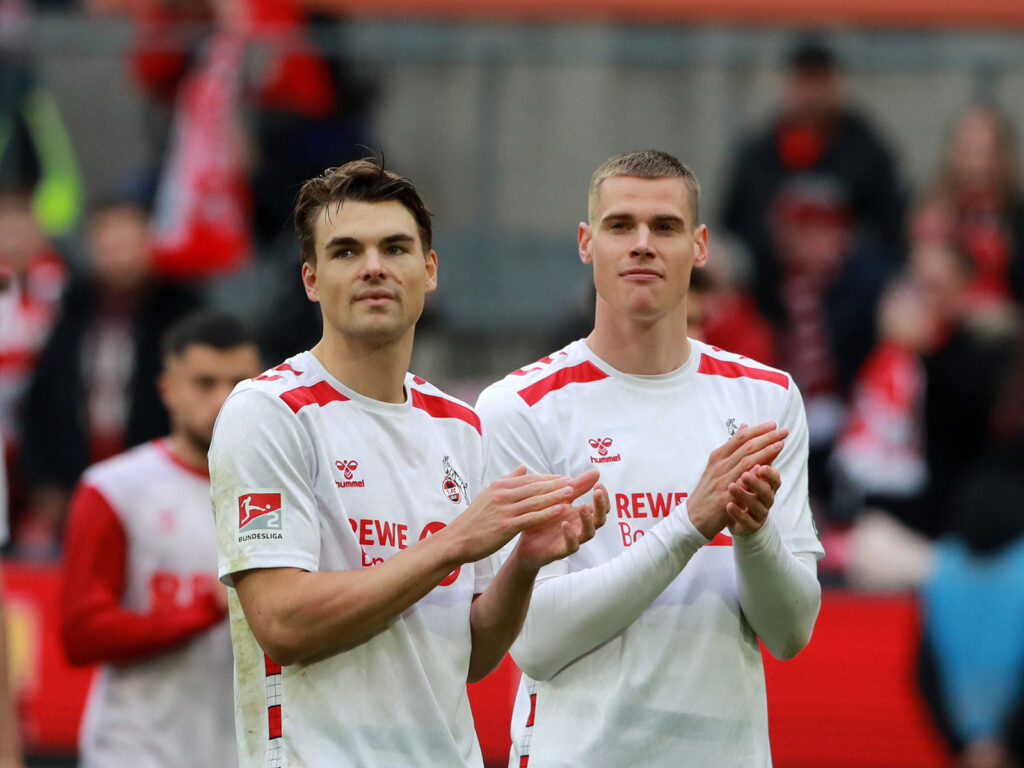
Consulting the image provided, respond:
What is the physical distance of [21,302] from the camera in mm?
11516

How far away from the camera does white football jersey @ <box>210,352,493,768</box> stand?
4496 millimetres

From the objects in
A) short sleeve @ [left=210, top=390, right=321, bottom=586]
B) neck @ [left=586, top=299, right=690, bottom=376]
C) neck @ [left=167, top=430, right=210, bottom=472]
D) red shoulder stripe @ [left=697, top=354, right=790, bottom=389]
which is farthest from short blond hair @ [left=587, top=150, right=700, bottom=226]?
neck @ [left=167, top=430, right=210, bottom=472]

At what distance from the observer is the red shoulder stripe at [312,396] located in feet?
15.2

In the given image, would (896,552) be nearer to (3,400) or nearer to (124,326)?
(124,326)

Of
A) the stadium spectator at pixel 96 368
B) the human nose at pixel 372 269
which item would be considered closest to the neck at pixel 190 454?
the human nose at pixel 372 269

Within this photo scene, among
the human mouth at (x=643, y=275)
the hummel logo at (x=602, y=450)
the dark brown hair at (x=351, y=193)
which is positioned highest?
the dark brown hair at (x=351, y=193)

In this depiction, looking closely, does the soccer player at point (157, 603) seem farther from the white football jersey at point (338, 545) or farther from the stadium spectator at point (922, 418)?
the stadium spectator at point (922, 418)

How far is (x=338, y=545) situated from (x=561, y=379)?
1.09 m

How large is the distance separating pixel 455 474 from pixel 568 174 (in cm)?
762

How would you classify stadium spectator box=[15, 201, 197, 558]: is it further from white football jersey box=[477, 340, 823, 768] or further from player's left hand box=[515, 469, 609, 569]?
player's left hand box=[515, 469, 609, 569]

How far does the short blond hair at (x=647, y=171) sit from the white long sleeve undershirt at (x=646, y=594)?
1.08 meters

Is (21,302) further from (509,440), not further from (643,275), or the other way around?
(643,275)

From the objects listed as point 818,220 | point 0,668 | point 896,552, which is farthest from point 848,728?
point 0,668

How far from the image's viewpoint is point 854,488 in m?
10.4
